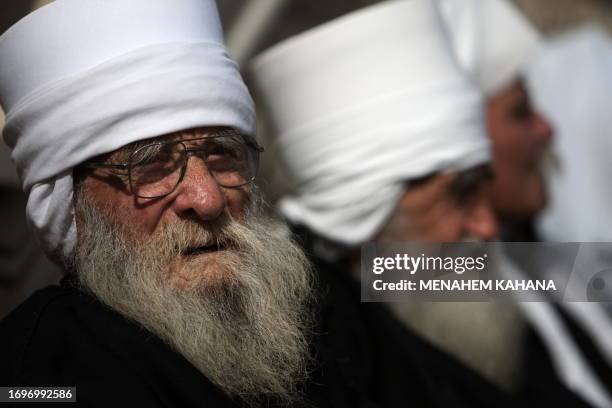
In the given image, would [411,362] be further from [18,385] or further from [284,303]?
[18,385]

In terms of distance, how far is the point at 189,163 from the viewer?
2.41 metres

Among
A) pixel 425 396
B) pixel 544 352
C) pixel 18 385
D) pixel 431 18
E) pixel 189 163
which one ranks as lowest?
pixel 544 352

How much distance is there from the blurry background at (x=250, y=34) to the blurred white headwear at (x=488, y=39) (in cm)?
54

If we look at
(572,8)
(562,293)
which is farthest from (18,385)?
(572,8)

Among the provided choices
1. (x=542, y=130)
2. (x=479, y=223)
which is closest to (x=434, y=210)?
(x=479, y=223)

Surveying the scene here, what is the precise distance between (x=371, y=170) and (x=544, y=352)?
1619 millimetres

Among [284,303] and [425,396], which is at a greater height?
[284,303]

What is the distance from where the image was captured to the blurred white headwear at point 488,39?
4.74 meters

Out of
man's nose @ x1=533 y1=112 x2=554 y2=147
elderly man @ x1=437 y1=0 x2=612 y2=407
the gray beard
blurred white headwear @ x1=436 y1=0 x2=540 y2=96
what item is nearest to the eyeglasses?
the gray beard

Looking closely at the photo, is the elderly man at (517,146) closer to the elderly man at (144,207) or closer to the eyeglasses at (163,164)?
the elderly man at (144,207)

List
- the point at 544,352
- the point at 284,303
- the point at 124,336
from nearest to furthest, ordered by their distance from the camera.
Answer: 1. the point at 124,336
2. the point at 284,303
3. the point at 544,352

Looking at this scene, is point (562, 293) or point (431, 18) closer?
point (431, 18)

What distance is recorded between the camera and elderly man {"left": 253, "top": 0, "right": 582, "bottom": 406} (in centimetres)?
360

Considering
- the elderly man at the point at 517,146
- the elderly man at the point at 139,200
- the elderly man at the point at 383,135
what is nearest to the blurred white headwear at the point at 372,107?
the elderly man at the point at 383,135
